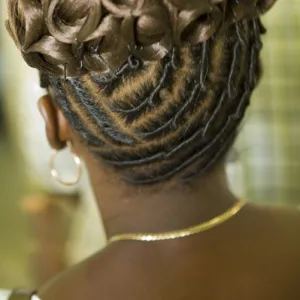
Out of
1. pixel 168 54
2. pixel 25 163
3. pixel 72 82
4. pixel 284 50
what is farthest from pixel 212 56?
pixel 25 163

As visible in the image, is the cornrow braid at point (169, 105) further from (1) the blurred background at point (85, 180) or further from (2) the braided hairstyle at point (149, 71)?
(1) the blurred background at point (85, 180)

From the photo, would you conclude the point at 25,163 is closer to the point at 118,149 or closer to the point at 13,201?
the point at 13,201

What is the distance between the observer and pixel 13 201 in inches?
67.3

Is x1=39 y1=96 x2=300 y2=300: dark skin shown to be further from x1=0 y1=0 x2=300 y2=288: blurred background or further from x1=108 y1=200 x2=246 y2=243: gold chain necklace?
x1=0 y1=0 x2=300 y2=288: blurred background

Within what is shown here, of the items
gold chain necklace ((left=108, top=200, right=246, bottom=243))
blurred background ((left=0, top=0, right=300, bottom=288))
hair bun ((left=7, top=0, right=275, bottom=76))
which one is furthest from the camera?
blurred background ((left=0, top=0, right=300, bottom=288))

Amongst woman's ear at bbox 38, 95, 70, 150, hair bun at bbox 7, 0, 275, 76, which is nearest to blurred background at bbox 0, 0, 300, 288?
woman's ear at bbox 38, 95, 70, 150

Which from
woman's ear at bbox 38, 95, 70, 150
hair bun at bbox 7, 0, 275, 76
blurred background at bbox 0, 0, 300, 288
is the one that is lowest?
blurred background at bbox 0, 0, 300, 288

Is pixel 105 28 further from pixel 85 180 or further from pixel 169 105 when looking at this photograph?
pixel 85 180

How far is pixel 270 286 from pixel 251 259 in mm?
38

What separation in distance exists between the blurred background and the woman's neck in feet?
1.50

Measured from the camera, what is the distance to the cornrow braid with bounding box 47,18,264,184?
2.32ft

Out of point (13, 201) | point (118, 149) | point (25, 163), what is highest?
point (118, 149)

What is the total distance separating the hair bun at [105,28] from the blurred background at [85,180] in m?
0.54

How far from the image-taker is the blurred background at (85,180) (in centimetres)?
130
